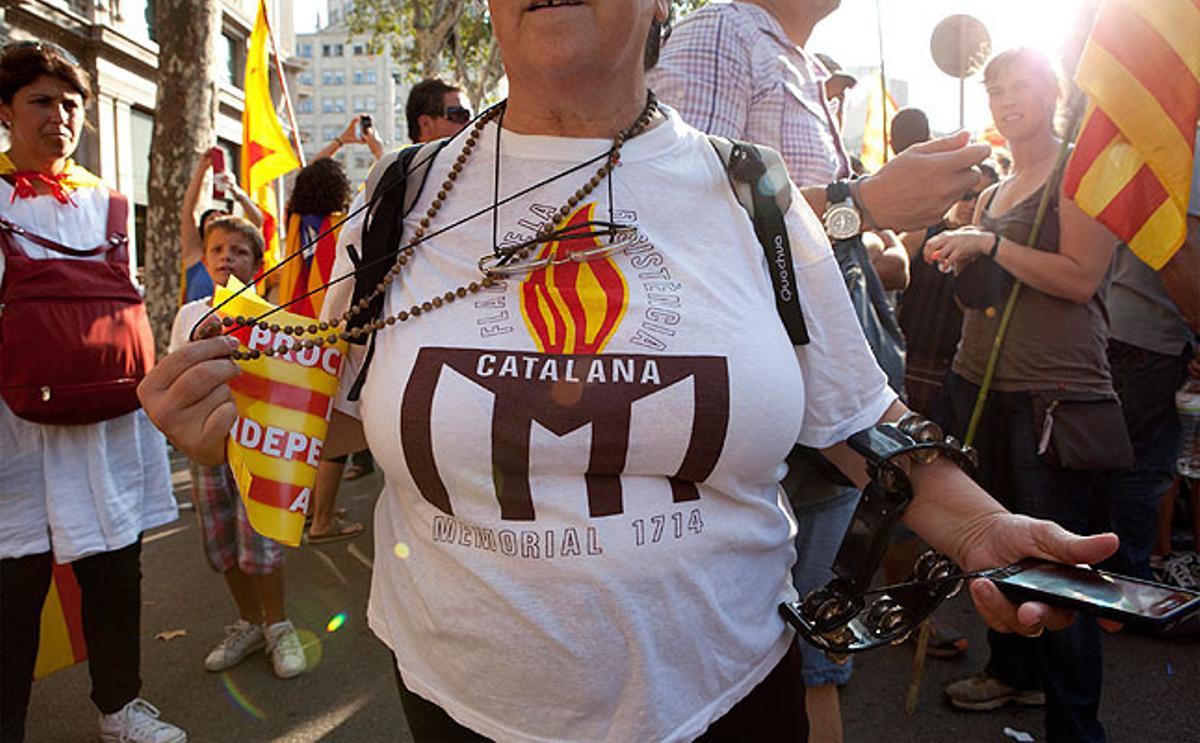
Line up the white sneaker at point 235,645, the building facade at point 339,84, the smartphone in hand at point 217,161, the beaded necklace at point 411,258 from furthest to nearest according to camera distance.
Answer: the building facade at point 339,84 → the smartphone in hand at point 217,161 → the white sneaker at point 235,645 → the beaded necklace at point 411,258

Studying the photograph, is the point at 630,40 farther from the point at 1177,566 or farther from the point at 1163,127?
the point at 1177,566

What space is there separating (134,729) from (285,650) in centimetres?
69

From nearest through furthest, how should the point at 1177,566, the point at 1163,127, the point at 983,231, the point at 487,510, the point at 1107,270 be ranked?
the point at 487,510, the point at 1163,127, the point at 1107,270, the point at 983,231, the point at 1177,566

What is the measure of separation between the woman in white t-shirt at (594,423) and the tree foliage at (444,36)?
12.0 metres

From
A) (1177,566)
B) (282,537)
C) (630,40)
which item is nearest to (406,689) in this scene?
(282,537)

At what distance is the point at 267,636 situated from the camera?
3.55 m

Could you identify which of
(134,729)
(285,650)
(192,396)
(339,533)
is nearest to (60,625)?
(134,729)

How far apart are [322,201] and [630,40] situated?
3.58 metres

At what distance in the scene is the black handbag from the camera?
2.66 meters

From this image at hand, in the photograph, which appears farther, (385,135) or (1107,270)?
(385,135)

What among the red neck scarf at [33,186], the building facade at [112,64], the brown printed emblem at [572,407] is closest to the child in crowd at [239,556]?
the red neck scarf at [33,186]

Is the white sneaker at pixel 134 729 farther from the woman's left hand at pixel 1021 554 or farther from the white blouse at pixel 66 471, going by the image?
the woman's left hand at pixel 1021 554

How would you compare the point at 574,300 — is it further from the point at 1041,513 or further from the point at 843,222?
the point at 1041,513

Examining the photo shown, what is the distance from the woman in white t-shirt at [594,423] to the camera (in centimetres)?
120
